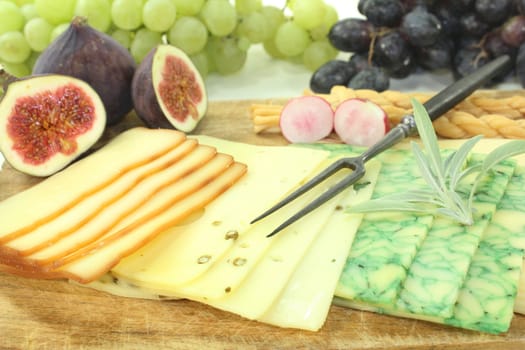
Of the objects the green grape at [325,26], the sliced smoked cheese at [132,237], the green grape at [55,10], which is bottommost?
the sliced smoked cheese at [132,237]

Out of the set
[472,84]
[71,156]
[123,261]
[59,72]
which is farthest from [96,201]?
[472,84]

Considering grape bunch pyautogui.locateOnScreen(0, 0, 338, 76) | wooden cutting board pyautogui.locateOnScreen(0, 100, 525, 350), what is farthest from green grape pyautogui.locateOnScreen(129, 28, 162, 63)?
wooden cutting board pyautogui.locateOnScreen(0, 100, 525, 350)

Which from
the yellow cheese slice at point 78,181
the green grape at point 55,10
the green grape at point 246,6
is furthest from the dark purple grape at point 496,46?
the green grape at point 55,10

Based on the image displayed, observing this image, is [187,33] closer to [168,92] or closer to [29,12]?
[168,92]

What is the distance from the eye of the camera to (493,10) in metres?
2.65

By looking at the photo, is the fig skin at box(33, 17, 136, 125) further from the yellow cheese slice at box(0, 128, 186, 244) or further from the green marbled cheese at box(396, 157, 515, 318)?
the green marbled cheese at box(396, 157, 515, 318)

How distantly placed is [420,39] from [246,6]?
78 centimetres

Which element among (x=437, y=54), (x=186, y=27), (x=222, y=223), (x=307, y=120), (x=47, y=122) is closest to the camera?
(x=222, y=223)

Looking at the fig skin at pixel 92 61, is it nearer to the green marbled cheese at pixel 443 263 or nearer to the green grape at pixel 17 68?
the green grape at pixel 17 68

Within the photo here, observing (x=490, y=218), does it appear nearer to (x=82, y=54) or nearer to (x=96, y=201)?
(x=96, y=201)

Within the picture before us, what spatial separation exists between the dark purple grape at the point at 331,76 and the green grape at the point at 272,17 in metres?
0.38

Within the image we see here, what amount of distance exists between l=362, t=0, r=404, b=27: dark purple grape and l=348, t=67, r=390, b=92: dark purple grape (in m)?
0.24

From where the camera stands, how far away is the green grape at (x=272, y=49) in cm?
310

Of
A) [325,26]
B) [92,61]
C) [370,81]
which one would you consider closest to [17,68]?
[92,61]
